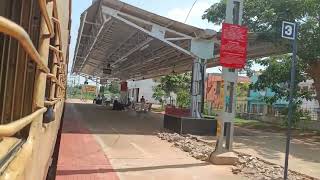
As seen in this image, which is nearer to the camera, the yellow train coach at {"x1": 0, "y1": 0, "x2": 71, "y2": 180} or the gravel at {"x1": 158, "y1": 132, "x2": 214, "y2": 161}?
the yellow train coach at {"x1": 0, "y1": 0, "x2": 71, "y2": 180}

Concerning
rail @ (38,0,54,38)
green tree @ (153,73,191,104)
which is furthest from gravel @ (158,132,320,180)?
green tree @ (153,73,191,104)

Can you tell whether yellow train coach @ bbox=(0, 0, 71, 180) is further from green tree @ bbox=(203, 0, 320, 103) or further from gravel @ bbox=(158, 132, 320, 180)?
green tree @ bbox=(203, 0, 320, 103)

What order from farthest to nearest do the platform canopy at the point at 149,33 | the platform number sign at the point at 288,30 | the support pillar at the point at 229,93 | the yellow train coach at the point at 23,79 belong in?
the platform canopy at the point at 149,33
the support pillar at the point at 229,93
the platform number sign at the point at 288,30
the yellow train coach at the point at 23,79

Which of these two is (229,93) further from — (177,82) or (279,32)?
(177,82)

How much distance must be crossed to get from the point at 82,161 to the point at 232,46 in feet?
15.1

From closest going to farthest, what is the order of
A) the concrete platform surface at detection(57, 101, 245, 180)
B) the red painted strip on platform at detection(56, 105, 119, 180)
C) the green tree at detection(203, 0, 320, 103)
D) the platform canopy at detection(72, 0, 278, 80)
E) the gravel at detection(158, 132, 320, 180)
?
the red painted strip on platform at detection(56, 105, 119, 180) < the concrete platform surface at detection(57, 101, 245, 180) < the gravel at detection(158, 132, 320, 180) < the platform canopy at detection(72, 0, 278, 80) < the green tree at detection(203, 0, 320, 103)

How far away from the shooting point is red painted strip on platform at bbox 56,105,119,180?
9.70m

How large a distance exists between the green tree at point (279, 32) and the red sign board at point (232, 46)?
30.9 feet

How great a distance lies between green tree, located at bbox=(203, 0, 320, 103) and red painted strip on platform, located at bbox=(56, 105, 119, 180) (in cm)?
1058

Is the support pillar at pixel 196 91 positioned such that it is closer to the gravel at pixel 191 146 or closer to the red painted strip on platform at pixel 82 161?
the gravel at pixel 191 146

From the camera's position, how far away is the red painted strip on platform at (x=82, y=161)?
9.70 metres

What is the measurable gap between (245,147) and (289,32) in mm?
8699

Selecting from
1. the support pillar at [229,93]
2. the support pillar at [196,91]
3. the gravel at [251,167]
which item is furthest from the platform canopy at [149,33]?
the support pillar at [229,93]

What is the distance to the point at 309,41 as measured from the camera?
22469 millimetres
